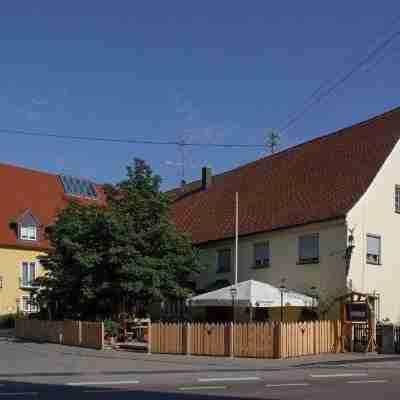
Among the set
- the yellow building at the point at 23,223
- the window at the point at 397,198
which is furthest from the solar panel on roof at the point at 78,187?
the window at the point at 397,198

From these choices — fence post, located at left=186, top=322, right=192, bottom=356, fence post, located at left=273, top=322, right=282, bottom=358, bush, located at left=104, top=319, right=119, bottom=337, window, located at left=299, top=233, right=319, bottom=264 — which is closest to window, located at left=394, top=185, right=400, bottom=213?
window, located at left=299, top=233, right=319, bottom=264

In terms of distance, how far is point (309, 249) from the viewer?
29.2m

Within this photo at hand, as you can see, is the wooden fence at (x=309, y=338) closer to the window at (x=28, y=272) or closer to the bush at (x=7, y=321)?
the bush at (x=7, y=321)

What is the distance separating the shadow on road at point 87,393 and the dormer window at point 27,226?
33932 mm

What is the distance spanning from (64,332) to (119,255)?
4.35 meters

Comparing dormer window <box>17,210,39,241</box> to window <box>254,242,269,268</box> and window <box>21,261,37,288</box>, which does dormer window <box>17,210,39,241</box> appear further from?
window <box>254,242,269,268</box>

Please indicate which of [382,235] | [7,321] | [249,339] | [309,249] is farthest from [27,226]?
[249,339]

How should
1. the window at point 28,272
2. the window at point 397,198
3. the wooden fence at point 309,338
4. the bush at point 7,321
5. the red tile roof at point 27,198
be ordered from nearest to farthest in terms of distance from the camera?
the wooden fence at point 309,338 < the window at point 397,198 < the bush at point 7,321 < the window at point 28,272 < the red tile roof at point 27,198

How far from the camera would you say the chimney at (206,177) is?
42.4 metres

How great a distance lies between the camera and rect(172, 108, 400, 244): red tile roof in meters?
29.6

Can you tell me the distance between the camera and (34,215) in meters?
50.0

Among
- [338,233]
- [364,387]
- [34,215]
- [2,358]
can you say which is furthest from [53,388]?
[34,215]

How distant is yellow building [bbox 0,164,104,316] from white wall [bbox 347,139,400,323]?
2207 centimetres

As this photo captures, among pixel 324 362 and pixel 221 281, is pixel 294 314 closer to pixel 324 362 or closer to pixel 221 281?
pixel 221 281
